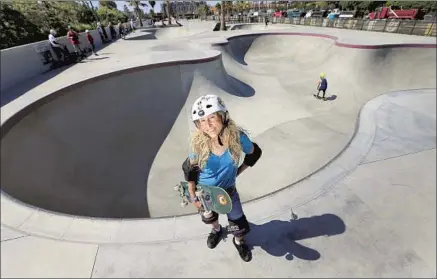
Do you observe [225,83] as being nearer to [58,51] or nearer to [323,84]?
[323,84]

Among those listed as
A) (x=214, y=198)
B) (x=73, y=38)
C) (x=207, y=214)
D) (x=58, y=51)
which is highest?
(x=73, y=38)

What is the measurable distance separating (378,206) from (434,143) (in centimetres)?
269

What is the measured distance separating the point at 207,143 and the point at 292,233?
79.6 inches

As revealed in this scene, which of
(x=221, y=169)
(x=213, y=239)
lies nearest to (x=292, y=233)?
(x=213, y=239)

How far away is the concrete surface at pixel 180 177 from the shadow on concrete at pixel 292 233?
0.02 m

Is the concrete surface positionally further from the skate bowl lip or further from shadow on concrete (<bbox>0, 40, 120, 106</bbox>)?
shadow on concrete (<bbox>0, 40, 120, 106</bbox>)

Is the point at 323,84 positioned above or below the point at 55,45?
below

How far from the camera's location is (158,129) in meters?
8.73

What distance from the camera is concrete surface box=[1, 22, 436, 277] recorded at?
2844 mm

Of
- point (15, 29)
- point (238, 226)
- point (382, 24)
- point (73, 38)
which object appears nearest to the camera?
point (238, 226)

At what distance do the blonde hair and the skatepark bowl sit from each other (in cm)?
160

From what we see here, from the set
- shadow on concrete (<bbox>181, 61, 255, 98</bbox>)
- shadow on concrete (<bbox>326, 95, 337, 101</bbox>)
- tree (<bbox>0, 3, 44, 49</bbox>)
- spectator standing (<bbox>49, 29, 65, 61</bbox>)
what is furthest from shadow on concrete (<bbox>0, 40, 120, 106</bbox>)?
shadow on concrete (<bbox>326, 95, 337, 101</bbox>)

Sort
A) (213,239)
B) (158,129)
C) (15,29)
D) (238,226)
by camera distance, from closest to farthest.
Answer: (238,226) → (213,239) → (158,129) → (15,29)

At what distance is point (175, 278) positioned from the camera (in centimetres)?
278
